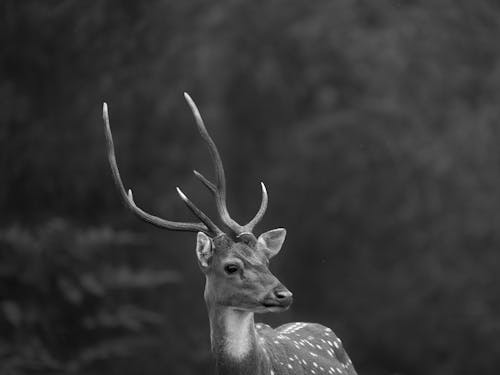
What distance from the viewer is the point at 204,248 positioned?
5.36m

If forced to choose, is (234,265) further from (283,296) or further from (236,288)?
(283,296)

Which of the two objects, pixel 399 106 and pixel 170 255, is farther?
pixel 399 106

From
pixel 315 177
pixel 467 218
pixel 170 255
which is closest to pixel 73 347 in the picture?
pixel 170 255

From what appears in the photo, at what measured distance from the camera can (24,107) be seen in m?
10.2

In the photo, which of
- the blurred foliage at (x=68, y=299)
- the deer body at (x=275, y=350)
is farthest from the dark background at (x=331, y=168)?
the deer body at (x=275, y=350)

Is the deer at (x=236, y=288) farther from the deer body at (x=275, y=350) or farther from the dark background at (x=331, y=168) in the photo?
the dark background at (x=331, y=168)

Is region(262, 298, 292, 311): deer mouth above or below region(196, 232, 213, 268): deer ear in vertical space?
below

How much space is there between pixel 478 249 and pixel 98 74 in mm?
5669

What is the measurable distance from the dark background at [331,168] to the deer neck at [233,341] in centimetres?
599

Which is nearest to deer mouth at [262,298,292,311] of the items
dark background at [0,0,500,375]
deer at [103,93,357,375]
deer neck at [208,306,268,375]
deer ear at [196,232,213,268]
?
deer at [103,93,357,375]

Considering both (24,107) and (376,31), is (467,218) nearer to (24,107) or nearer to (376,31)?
(376,31)

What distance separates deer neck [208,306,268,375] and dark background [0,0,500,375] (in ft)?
19.7

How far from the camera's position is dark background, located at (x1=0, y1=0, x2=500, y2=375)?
12.0 m

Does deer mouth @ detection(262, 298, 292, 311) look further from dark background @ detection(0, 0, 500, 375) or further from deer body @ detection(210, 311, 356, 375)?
dark background @ detection(0, 0, 500, 375)
